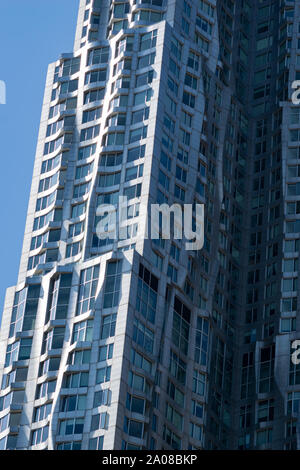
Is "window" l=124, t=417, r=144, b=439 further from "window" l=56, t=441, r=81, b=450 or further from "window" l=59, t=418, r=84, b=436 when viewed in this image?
"window" l=56, t=441, r=81, b=450

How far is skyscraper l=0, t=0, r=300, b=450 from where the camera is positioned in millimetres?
151875

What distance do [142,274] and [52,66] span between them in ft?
137

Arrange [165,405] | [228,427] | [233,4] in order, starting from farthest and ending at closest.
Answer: [233,4] < [228,427] < [165,405]

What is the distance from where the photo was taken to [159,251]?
160875mm

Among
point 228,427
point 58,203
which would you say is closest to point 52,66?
point 58,203

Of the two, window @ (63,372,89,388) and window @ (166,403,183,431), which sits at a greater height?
window @ (63,372,89,388)

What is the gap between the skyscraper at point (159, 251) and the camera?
151875 mm

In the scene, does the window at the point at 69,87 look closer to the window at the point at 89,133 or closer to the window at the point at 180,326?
the window at the point at 89,133

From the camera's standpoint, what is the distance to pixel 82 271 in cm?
15862

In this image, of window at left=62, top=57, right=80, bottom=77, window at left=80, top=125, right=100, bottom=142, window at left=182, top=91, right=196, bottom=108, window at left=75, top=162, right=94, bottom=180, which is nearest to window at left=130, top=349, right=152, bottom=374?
window at left=75, top=162, right=94, bottom=180

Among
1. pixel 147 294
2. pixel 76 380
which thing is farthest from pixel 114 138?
pixel 76 380

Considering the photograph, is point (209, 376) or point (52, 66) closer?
point (209, 376)

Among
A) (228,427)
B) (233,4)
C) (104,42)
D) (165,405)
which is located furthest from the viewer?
(233,4)

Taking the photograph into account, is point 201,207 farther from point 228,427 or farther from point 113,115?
point 228,427
